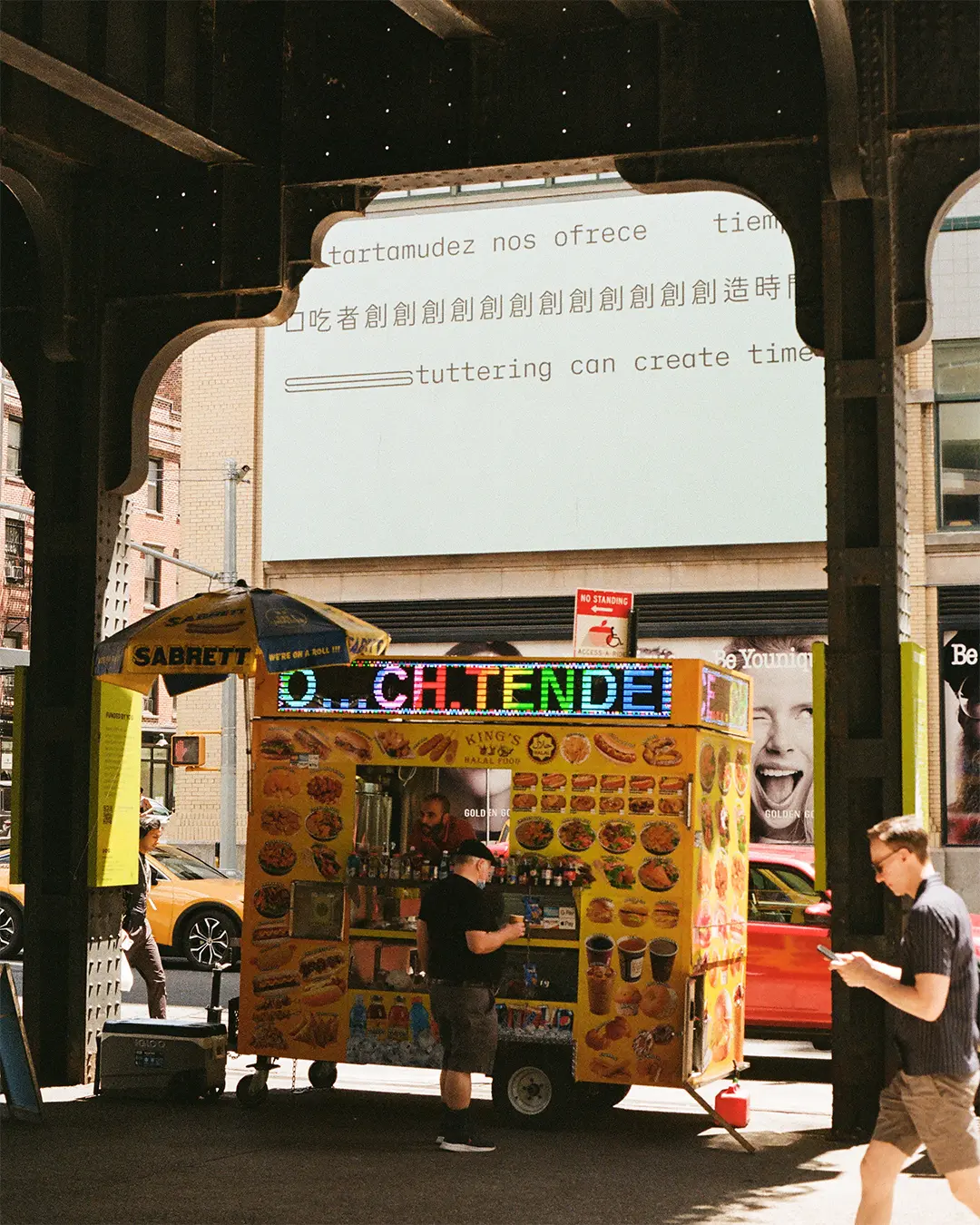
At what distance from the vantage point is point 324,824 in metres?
11.1

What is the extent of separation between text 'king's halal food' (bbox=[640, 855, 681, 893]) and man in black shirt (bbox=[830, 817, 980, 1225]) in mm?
3814

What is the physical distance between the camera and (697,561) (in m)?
26.4

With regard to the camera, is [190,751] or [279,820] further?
[190,751]

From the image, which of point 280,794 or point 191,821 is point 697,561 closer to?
point 191,821

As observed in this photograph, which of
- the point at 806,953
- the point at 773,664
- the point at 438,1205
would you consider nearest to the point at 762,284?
the point at 773,664

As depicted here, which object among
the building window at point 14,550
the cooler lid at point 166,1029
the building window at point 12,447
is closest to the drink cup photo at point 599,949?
the cooler lid at point 166,1029

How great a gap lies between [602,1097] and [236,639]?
3.96m

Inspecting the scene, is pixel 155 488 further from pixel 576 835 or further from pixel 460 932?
pixel 460 932

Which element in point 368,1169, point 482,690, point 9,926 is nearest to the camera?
point 368,1169

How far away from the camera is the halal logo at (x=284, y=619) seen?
10914 mm

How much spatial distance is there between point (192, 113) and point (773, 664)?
54.1ft

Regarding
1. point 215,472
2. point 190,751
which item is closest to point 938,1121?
point 190,751

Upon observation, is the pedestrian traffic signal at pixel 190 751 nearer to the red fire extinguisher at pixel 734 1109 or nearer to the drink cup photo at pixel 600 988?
the drink cup photo at pixel 600 988

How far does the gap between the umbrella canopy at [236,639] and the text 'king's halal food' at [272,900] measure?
1.45 meters
